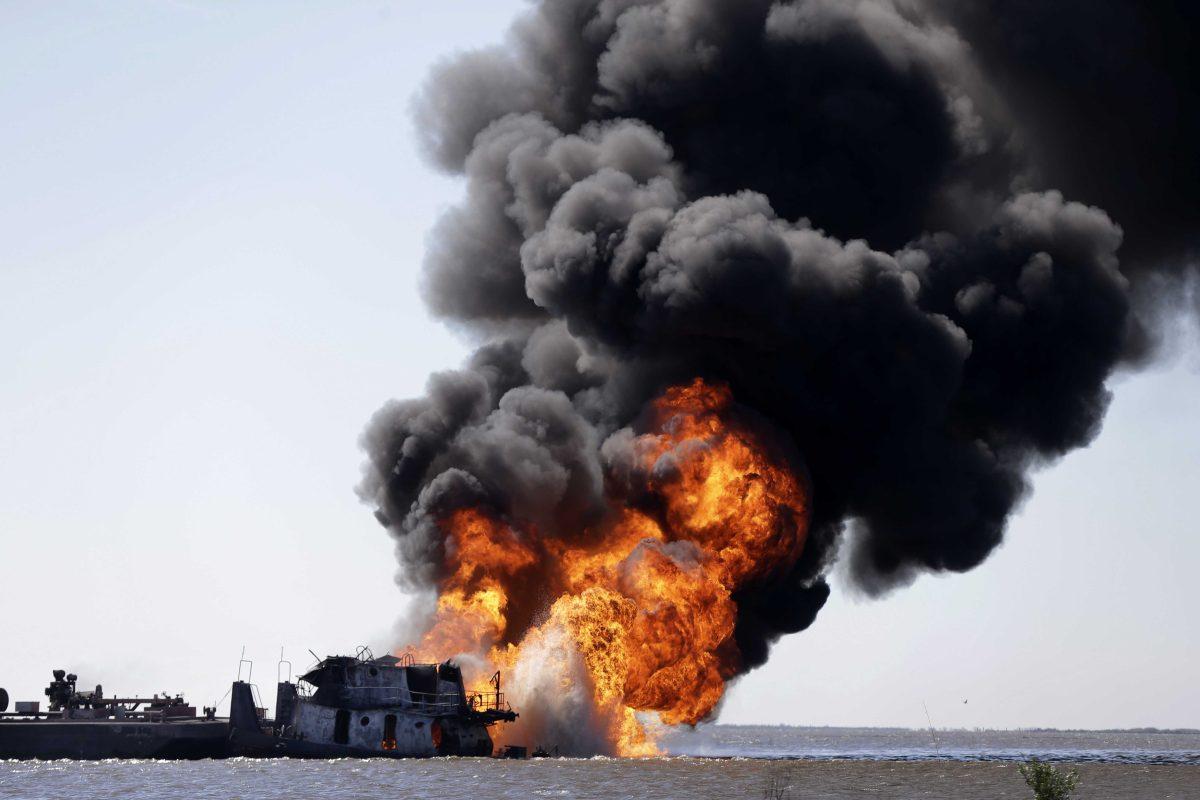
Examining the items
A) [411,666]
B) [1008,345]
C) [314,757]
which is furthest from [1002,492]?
[314,757]

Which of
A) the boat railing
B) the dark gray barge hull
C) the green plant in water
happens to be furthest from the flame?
the green plant in water

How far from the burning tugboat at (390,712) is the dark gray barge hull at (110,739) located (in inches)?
318

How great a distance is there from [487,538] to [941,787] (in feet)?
106

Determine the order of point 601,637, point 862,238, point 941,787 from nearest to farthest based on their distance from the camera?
point 941,787, point 601,637, point 862,238

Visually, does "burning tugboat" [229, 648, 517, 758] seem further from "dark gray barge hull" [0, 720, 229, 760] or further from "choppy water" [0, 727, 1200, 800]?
"dark gray barge hull" [0, 720, 229, 760]

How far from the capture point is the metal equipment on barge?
311ft

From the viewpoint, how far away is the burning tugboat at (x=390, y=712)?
3499 inches

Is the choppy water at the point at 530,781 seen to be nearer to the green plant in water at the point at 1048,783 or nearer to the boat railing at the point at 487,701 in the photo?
the boat railing at the point at 487,701

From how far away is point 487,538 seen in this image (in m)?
93.1

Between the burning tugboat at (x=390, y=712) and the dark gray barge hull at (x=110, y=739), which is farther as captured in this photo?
the dark gray barge hull at (x=110, y=739)

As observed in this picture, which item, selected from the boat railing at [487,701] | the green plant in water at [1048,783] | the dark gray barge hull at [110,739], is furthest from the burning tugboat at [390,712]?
the green plant in water at [1048,783]

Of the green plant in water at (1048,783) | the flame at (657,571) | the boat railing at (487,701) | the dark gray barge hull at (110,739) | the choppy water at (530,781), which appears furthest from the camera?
the dark gray barge hull at (110,739)

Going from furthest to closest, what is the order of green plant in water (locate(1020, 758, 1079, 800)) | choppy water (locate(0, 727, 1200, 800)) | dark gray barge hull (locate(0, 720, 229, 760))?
dark gray barge hull (locate(0, 720, 229, 760)) < choppy water (locate(0, 727, 1200, 800)) < green plant in water (locate(1020, 758, 1079, 800))

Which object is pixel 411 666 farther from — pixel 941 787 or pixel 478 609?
pixel 941 787
